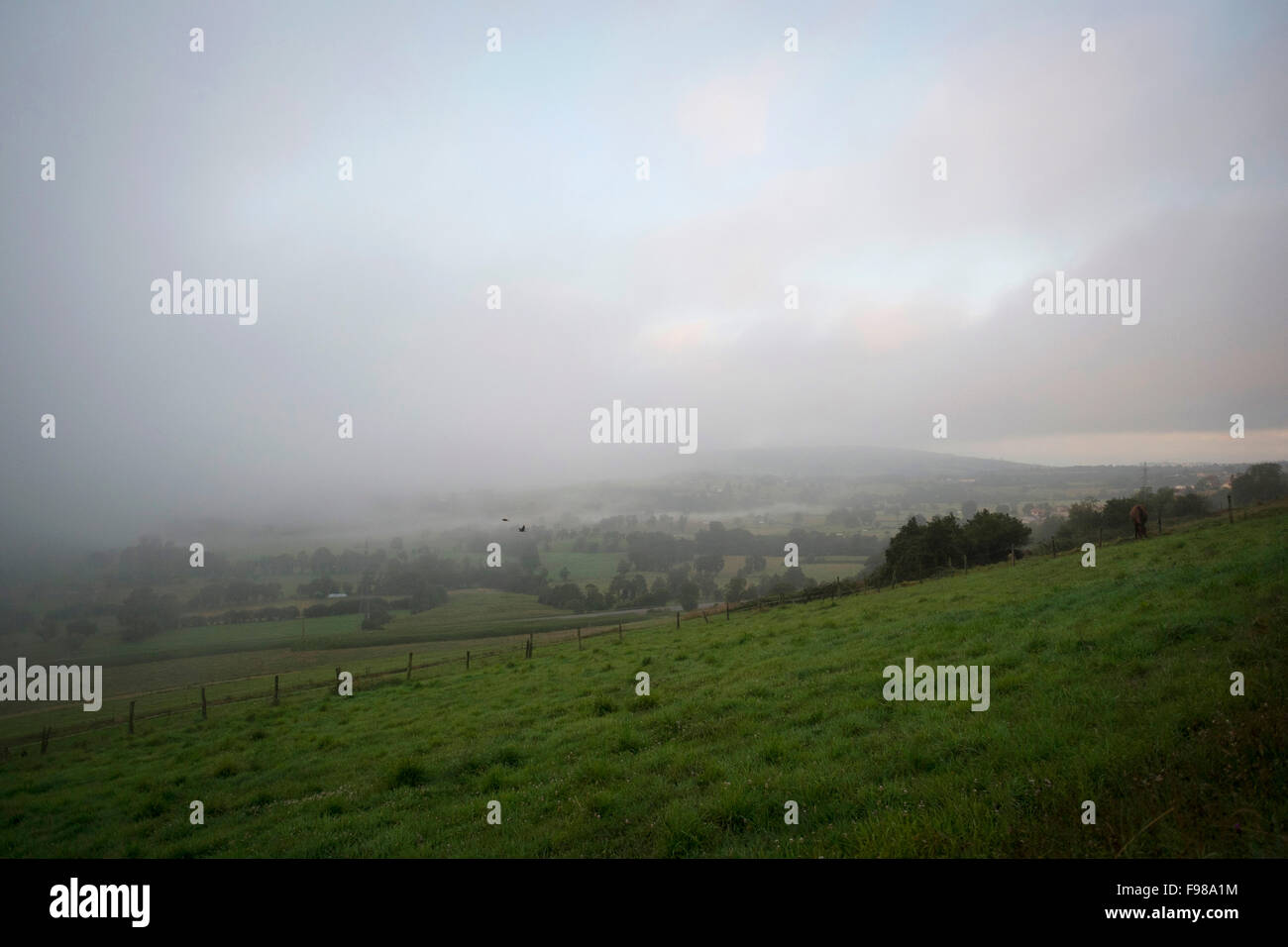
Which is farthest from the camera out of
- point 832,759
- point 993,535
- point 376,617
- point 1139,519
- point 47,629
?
point 376,617

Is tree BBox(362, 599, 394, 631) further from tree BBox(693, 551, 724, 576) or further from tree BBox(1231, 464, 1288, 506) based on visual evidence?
tree BBox(1231, 464, 1288, 506)

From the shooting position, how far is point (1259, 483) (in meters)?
48.6

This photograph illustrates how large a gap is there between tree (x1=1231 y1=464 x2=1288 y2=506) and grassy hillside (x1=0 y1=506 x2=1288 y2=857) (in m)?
38.1

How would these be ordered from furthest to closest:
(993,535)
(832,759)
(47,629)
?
(47,629) → (993,535) → (832,759)

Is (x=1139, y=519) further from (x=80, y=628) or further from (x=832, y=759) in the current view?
(x=80, y=628)

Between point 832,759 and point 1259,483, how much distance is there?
67.9 meters

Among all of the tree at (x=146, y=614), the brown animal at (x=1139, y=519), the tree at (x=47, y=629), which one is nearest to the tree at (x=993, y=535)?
the brown animal at (x=1139, y=519)

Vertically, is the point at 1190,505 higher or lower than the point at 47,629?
higher

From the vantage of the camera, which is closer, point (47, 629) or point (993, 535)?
point (993, 535)

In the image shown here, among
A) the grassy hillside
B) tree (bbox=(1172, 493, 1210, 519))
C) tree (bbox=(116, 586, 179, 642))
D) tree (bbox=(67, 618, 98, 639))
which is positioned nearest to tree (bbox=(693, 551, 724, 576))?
tree (bbox=(1172, 493, 1210, 519))

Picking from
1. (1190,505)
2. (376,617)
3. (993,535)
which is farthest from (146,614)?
(1190,505)

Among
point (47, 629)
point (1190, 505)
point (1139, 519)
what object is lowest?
point (47, 629)

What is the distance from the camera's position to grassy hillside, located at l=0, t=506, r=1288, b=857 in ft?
18.2
